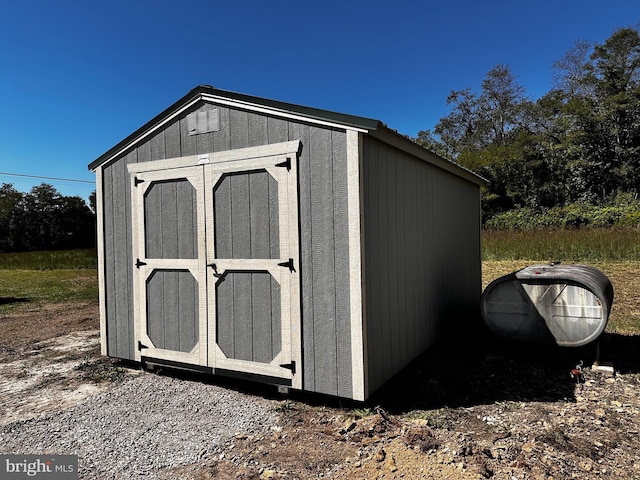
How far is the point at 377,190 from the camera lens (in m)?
3.50

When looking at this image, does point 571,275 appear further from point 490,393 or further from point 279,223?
point 279,223

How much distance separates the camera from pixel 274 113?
3516mm

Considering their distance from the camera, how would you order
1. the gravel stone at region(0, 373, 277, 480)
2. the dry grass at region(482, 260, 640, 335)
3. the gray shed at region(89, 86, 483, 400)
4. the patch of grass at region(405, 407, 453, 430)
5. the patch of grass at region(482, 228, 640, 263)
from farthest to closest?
the patch of grass at region(482, 228, 640, 263), the dry grass at region(482, 260, 640, 335), the gray shed at region(89, 86, 483, 400), the patch of grass at region(405, 407, 453, 430), the gravel stone at region(0, 373, 277, 480)

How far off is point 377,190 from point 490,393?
2.01 m

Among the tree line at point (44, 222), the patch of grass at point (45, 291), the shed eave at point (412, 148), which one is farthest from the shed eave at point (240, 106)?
the tree line at point (44, 222)

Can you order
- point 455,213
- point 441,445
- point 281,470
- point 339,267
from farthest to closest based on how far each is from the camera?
point 455,213 < point 339,267 < point 441,445 < point 281,470

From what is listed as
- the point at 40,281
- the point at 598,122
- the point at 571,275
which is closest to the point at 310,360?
the point at 571,275

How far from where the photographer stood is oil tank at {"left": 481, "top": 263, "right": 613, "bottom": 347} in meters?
3.88

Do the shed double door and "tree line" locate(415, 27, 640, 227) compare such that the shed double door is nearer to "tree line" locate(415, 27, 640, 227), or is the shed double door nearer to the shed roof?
the shed roof

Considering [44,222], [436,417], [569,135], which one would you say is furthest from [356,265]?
[44,222]

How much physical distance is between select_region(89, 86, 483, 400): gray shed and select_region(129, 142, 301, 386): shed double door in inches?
0.5

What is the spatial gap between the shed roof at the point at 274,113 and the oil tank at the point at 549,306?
5.44ft

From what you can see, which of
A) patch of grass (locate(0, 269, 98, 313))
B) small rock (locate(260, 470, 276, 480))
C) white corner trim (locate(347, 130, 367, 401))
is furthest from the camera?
patch of grass (locate(0, 269, 98, 313))

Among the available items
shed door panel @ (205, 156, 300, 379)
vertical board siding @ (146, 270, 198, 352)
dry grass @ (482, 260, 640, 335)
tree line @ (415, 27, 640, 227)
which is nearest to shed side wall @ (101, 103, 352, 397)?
shed door panel @ (205, 156, 300, 379)
